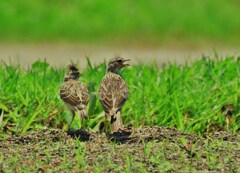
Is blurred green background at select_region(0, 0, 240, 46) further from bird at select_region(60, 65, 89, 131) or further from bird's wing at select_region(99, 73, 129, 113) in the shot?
bird at select_region(60, 65, 89, 131)

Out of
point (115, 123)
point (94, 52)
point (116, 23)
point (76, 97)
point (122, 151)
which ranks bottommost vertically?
point (122, 151)

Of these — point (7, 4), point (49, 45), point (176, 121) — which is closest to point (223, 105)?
point (176, 121)

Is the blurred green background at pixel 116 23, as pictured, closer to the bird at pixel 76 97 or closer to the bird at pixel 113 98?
the bird at pixel 113 98

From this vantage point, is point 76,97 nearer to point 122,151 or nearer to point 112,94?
point 112,94

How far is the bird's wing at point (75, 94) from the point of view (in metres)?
8.09

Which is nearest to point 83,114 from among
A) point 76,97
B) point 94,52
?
point 76,97

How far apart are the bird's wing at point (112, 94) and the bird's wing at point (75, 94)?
0.17 m

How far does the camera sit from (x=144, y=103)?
9.12m

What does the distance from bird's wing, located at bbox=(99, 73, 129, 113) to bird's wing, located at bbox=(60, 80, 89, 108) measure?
6.7 inches

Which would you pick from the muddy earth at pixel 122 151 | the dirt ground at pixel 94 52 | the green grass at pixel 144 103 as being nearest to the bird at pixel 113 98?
the muddy earth at pixel 122 151

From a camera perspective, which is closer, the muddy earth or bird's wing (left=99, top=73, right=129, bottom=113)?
the muddy earth

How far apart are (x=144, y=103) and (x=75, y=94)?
1218 millimetres

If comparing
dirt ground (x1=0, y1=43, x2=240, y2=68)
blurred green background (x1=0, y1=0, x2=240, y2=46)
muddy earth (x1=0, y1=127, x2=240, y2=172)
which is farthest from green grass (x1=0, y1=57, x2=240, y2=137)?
blurred green background (x1=0, y1=0, x2=240, y2=46)

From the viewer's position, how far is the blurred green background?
17.9 metres
